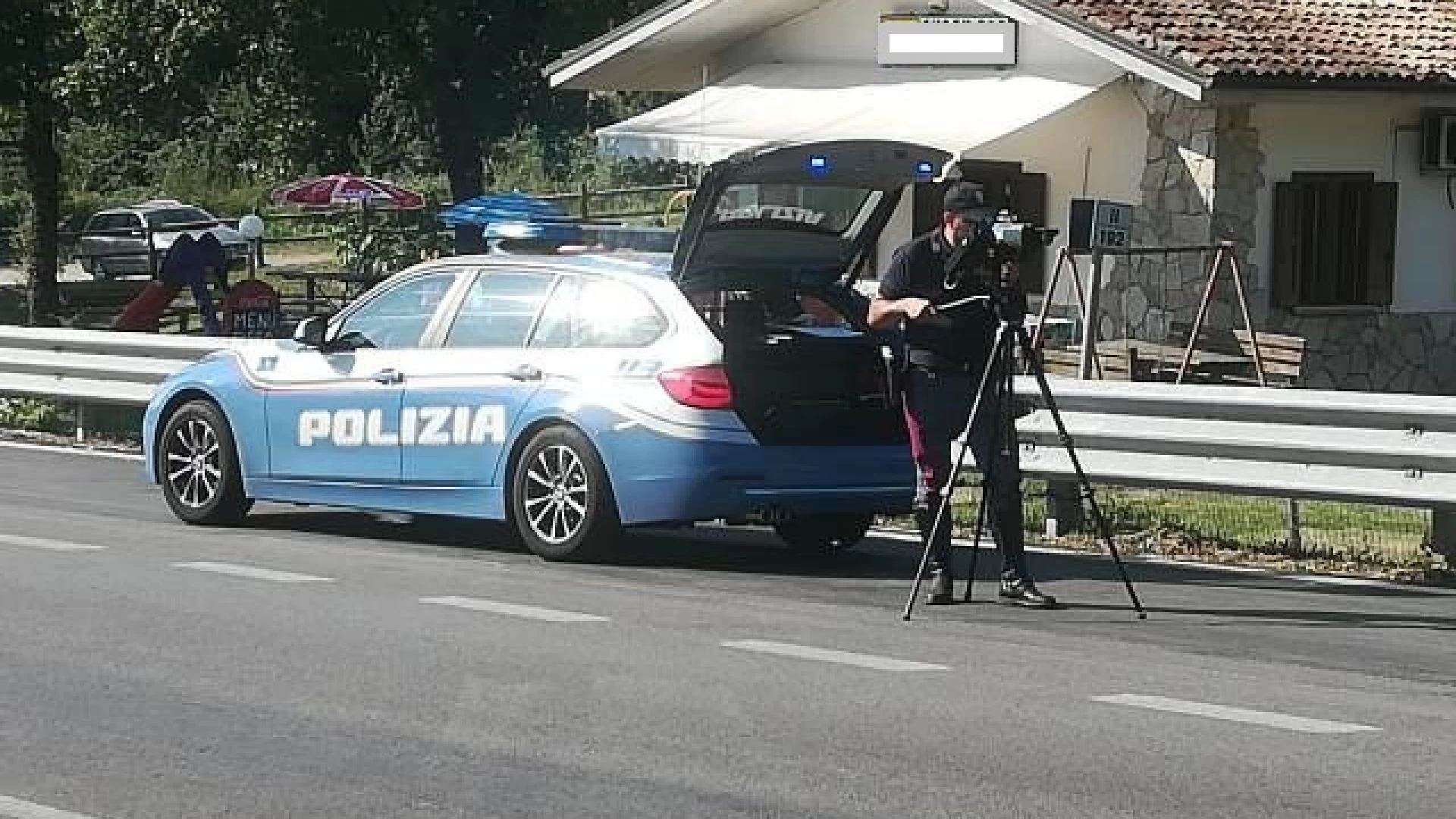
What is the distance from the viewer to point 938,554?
1091 cm

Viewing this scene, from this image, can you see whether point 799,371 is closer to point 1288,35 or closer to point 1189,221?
point 1189,221

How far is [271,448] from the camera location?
43.8ft

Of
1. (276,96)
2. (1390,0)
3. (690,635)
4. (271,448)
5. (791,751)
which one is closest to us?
(791,751)

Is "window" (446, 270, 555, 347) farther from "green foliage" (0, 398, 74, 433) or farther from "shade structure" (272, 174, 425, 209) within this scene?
"shade structure" (272, 174, 425, 209)

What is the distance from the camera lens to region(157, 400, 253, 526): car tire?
1355 centimetres

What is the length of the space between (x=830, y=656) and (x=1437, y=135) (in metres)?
16.7

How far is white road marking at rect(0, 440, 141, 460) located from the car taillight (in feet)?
23.6

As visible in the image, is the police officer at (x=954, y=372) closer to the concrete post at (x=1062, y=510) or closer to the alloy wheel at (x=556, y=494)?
the alloy wheel at (x=556, y=494)

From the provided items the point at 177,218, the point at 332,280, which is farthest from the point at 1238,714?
the point at 177,218

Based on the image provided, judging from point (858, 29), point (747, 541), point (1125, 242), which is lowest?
point (747, 541)

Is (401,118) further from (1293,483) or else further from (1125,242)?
(1293,483)

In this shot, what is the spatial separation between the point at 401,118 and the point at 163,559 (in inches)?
1190

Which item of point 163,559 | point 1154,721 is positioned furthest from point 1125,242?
point 1154,721

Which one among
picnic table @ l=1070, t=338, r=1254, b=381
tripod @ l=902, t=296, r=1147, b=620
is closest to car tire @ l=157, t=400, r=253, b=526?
tripod @ l=902, t=296, r=1147, b=620
